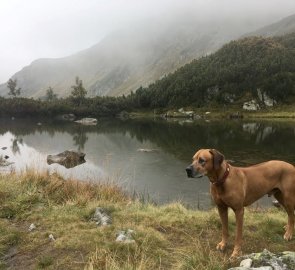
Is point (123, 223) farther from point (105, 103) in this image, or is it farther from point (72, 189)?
point (105, 103)

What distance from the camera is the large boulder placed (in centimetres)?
4034

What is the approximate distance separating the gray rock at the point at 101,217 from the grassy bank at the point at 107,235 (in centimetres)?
20

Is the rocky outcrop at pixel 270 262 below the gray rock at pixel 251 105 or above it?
above

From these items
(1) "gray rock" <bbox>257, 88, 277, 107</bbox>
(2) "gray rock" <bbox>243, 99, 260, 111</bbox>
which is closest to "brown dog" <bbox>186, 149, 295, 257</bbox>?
(2) "gray rock" <bbox>243, 99, 260, 111</bbox>

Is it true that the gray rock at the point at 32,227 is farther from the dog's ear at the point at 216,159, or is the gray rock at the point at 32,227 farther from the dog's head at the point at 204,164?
the dog's ear at the point at 216,159

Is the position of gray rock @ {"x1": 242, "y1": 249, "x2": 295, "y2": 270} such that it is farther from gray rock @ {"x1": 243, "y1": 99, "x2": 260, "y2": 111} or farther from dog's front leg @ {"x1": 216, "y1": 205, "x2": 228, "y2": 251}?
gray rock @ {"x1": 243, "y1": 99, "x2": 260, "y2": 111}

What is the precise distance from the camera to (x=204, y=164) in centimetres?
824

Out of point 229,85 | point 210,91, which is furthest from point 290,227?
point 229,85

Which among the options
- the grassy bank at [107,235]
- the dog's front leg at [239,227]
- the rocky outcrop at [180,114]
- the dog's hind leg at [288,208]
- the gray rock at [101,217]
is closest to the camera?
the grassy bank at [107,235]

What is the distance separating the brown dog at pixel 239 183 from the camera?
8320 mm

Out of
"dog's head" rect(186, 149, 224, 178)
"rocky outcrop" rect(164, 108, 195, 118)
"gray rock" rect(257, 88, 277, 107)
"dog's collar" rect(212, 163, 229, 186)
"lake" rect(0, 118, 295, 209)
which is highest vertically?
"dog's head" rect(186, 149, 224, 178)

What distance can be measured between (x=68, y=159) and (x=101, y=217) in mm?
31081

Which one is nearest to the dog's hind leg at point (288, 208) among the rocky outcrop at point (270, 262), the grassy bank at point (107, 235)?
the grassy bank at point (107, 235)

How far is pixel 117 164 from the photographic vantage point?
4016 cm
